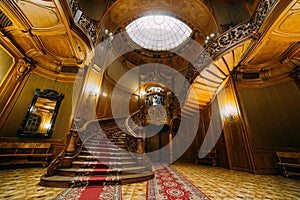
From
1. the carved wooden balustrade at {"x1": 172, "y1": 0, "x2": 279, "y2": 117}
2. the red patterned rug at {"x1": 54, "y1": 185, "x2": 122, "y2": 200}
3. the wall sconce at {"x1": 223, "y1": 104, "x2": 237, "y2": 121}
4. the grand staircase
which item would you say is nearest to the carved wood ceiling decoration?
the grand staircase

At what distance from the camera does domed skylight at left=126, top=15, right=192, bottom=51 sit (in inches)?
391

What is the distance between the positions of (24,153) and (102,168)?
3.23 m

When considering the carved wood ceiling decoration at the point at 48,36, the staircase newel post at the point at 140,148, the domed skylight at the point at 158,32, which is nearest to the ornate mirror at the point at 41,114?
the carved wood ceiling decoration at the point at 48,36

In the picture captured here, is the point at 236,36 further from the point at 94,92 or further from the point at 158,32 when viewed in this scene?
the point at 158,32

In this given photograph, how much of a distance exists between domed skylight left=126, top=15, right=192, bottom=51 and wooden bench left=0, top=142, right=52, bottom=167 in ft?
29.6

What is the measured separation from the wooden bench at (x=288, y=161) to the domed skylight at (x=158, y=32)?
9.00 metres

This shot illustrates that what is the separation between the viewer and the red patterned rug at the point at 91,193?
5.64 feet

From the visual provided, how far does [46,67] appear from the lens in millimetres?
5012

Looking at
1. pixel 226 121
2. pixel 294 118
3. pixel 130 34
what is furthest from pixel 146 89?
pixel 294 118

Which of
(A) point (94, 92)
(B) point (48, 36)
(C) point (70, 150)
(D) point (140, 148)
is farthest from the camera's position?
(A) point (94, 92)

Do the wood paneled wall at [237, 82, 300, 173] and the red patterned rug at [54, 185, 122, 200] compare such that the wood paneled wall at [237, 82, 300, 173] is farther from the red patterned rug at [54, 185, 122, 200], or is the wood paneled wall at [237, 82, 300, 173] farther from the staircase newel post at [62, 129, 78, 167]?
the staircase newel post at [62, 129, 78, 167]

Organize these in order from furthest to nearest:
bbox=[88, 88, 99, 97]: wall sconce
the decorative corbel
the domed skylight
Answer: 1. the domed skylight
2. bbox=[88, 88, 99, 97]: wall sconce
3. the decorative corbel

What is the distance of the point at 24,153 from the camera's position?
4.01 m

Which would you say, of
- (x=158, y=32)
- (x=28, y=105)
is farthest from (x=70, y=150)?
(x=158, y=32)
